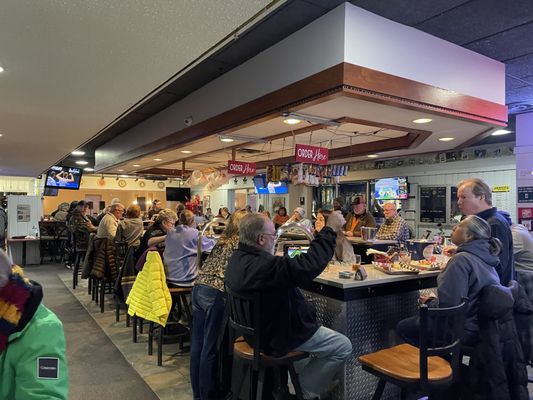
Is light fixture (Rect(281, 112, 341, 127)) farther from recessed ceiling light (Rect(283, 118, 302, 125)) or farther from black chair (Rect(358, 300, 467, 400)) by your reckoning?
black chair (Rect(358, 300, 467, 400))

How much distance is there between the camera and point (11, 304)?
1298 millimetres

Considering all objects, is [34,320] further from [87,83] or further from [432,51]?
[432,51]

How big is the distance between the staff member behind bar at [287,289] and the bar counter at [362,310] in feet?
0.85

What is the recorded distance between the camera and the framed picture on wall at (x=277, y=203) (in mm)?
12302

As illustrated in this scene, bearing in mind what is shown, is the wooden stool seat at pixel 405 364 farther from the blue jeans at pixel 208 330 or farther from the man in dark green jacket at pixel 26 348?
the man in dark green jacket at pixel 26 348

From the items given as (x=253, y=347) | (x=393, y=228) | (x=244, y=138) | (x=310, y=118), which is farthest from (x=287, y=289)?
(x=393, y=228)

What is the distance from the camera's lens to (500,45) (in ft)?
12.5

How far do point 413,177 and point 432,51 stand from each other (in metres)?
5.65

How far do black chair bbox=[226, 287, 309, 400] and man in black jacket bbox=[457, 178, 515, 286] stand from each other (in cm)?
155

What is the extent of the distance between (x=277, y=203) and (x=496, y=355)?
33.4 ft

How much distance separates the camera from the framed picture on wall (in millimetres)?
12302

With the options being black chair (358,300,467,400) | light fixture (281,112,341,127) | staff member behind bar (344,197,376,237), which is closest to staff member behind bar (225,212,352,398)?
black chair (358,300,467,400)

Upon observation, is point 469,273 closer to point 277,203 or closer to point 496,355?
point 496,355

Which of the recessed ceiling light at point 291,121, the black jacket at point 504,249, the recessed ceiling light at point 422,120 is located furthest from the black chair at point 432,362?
the recessed ceiling light at point 291,121
